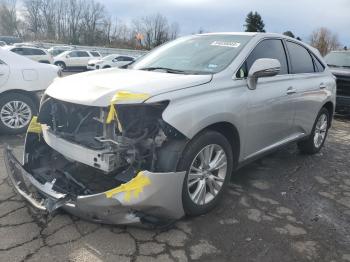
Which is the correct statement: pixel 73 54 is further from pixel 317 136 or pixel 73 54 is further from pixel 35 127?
pixel 35 127

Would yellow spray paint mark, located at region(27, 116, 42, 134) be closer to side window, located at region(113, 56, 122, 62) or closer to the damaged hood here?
the damaged hood

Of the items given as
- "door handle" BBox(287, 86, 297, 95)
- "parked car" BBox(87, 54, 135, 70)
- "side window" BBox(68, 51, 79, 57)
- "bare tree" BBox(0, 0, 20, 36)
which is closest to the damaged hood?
"door handle" BBox(287, 86, 297, 95)

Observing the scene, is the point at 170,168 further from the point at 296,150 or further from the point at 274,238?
the point at 296,150

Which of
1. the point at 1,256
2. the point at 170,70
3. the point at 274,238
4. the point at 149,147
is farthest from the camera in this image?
the point at 170,70

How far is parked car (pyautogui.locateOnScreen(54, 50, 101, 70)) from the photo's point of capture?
89.4ft

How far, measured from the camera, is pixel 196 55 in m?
4.11

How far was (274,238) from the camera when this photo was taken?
3.26m

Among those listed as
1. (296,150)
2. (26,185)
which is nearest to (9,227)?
(26,185)

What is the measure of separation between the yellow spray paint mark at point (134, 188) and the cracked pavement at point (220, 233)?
0.46 metres

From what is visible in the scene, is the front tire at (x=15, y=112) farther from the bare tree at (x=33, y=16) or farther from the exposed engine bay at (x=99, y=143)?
the bare tree at (x=33, y=16)

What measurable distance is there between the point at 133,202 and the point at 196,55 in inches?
77.2

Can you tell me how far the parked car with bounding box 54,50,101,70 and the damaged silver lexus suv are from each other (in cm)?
2439

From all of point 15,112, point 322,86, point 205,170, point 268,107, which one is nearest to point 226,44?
point 268,107

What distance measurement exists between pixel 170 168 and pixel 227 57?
155 cm
